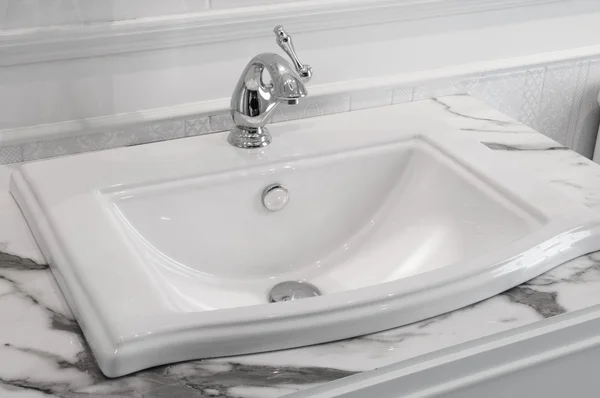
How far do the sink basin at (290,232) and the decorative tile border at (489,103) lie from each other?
0.03 m

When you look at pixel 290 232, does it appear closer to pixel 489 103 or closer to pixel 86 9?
pixel 86 9

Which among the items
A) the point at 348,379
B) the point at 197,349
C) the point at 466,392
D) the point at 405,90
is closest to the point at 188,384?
the point at 197,349

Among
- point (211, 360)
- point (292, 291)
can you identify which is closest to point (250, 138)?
point (292, 291)

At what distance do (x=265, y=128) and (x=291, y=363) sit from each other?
49 centimetres

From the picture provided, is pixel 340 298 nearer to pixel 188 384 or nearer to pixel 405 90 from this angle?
pixel 188 384

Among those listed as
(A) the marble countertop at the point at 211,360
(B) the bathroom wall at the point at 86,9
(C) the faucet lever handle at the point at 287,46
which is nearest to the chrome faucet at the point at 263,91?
(C) the faucet lever handle at the point at 287,46

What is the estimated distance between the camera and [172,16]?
3.71 feet

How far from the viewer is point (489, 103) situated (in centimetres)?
145

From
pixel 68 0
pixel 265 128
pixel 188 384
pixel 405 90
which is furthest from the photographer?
pixel 405 90

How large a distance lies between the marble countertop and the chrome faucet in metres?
0.32

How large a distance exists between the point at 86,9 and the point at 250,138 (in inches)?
11.0

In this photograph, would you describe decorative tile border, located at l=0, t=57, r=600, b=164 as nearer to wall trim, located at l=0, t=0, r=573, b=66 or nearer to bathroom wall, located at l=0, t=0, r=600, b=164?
bathroom wall, located at l=0, t=0, r=600, b=164

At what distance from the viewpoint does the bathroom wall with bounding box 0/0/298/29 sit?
40.9 inches

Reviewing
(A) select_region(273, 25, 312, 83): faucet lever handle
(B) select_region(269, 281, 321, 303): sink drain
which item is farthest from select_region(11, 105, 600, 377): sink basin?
(A) select_region(273, 25, 312, 83): faucet lever handle
